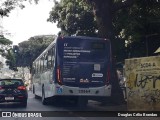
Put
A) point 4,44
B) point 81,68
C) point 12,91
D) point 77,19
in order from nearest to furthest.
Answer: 1. point 81,68
2. point 12,91
3. point 77,19
4. point 4,44

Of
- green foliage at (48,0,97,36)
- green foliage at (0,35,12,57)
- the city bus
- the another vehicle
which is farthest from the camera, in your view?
green foliage at (0,35,12,57)

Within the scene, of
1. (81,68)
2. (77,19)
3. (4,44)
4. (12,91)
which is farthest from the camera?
(4,44)

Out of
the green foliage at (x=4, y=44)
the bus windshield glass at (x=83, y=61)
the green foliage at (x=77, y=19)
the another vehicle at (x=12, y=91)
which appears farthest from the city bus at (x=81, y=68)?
the green foliage at (x=4, y=44)

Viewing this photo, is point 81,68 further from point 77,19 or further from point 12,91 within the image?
point 77,19

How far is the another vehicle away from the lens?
18438 millimetres

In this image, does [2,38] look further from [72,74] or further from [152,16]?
[72,74]

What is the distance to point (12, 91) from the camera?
18.6 meters

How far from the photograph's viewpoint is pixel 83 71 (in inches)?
635

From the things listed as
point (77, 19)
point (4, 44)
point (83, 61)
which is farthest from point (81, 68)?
point (4, 44)

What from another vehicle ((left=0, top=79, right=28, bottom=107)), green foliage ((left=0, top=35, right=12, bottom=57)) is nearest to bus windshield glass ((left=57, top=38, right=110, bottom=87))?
another vehicle ((left=0, top=79, right=28, bottom=107))

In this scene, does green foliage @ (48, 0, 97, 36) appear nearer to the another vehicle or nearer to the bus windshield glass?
the another vehicle

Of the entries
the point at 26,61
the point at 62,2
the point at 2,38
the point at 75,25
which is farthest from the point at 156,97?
the point at 26,61

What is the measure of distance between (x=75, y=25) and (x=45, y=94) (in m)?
11.5

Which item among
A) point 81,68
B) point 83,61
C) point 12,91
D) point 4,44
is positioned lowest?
point 12,91
